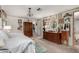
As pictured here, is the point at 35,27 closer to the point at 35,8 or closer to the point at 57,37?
the point at 35,8

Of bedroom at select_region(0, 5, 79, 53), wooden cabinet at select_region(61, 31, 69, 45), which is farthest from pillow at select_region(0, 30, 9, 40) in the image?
wooden cabinet at select_region(61, 31, 69, 45)

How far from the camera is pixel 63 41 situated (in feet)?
8.90

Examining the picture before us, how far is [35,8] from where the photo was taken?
222 cm

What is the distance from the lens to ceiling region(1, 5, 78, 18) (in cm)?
211

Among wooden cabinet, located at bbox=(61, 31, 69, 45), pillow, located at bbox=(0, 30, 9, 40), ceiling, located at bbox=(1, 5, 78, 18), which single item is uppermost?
ceiling, located at bbox=(1, 5, 78, 18)

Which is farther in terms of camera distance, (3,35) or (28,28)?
(28,28)

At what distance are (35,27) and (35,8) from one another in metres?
0.38

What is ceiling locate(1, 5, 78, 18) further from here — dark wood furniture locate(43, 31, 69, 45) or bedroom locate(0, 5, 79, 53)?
dark wood furniture locate(43, 31, 69, 45)

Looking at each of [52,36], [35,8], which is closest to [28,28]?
[35,8]

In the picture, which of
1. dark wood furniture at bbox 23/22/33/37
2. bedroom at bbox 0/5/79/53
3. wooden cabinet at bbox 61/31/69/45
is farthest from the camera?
wooden cabinet at bbox 61/31/69/45

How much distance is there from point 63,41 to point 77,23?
0.50 meters

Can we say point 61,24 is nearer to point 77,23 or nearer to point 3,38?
point 77,23

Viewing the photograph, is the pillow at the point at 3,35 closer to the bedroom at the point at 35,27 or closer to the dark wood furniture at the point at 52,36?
the bedroom at the point at 35,27
